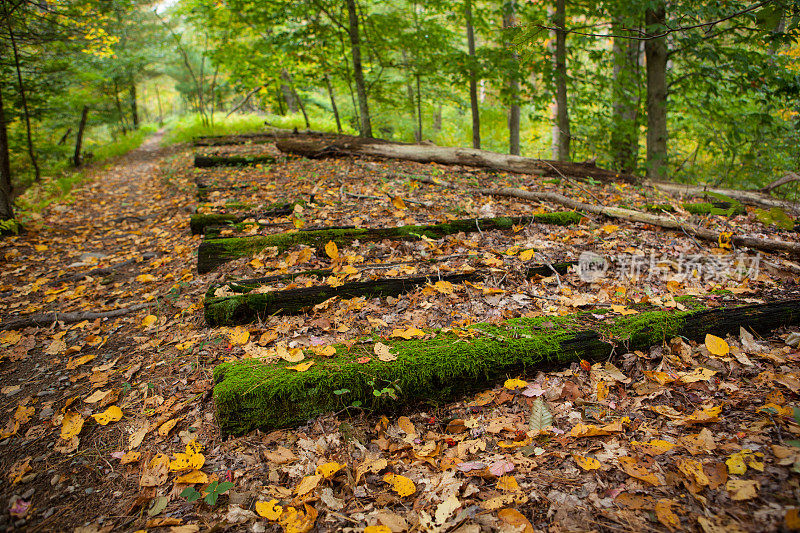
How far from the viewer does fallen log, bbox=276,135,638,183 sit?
23.6 feet

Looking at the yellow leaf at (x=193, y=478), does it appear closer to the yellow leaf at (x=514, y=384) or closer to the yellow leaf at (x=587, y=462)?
the yellow leaf at (x=514, y=384)

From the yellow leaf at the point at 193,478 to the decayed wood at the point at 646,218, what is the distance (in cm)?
513

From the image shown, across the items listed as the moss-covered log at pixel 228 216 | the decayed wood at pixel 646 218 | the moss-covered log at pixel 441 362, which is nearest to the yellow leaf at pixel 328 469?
the moss-covered log at pixel 441 362

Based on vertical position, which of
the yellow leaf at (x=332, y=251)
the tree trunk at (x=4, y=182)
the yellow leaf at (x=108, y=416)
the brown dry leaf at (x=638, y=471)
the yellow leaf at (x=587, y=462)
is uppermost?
the tree trunk at (x=4, y=182)

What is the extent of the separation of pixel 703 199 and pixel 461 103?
7.02m

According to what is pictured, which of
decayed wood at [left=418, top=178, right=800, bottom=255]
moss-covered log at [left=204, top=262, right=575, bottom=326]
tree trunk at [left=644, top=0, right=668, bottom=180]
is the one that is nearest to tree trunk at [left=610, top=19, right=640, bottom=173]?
tree trunk at [left=644, top=0, right=668, bottom=180]

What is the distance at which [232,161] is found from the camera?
815 cm

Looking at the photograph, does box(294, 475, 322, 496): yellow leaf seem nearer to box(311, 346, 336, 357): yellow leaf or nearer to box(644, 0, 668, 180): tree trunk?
box(311, 346, 336, 357): yellow leaf

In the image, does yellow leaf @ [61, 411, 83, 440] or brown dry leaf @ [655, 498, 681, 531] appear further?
yellow leaf @ [61, 411, 83, 440]

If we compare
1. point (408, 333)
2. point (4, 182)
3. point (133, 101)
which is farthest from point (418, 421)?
point (133, 101)

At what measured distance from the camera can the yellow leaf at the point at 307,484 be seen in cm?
178

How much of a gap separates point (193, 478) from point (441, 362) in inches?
58.3

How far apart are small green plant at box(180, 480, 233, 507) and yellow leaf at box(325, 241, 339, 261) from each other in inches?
91.2

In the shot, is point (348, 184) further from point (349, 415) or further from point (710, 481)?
point (710, 481)
